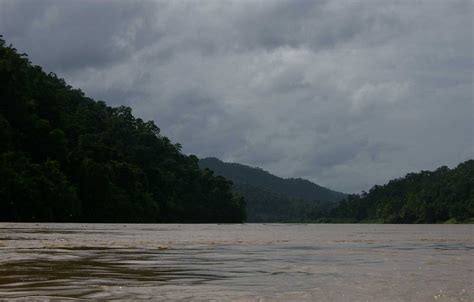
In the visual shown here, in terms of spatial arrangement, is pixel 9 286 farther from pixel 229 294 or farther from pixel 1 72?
pixel 1 72

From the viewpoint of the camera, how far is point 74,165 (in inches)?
4161

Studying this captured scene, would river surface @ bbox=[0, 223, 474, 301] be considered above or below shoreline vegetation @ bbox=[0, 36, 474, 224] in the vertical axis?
below

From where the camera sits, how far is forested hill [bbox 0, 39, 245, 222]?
87375 mm

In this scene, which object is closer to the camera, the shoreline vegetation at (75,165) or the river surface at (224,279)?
the river surface at (224,279)

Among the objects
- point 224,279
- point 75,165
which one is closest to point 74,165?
point 75,165

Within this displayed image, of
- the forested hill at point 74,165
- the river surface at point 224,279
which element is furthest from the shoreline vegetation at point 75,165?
the river surface at point 224,279

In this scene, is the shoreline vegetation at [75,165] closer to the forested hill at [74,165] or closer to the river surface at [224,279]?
the forested hill at [74,165]

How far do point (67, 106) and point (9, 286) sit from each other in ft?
405

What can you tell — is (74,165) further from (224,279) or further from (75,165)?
(224,279)

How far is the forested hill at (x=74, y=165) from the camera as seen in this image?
87.4m

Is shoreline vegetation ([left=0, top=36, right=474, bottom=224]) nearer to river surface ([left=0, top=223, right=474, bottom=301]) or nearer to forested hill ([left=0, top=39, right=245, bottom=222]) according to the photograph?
forested hill ([left=0, top=39, right=245, bottom=222])

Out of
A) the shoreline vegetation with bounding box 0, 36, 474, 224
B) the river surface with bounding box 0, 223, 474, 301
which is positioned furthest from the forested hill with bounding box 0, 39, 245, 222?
the river surface with bounding box 0, 223, 474, 301

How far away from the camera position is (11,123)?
Result: 98.2 metres

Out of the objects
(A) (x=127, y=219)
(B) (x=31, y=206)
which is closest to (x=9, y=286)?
(B) (x=31, y=206)
